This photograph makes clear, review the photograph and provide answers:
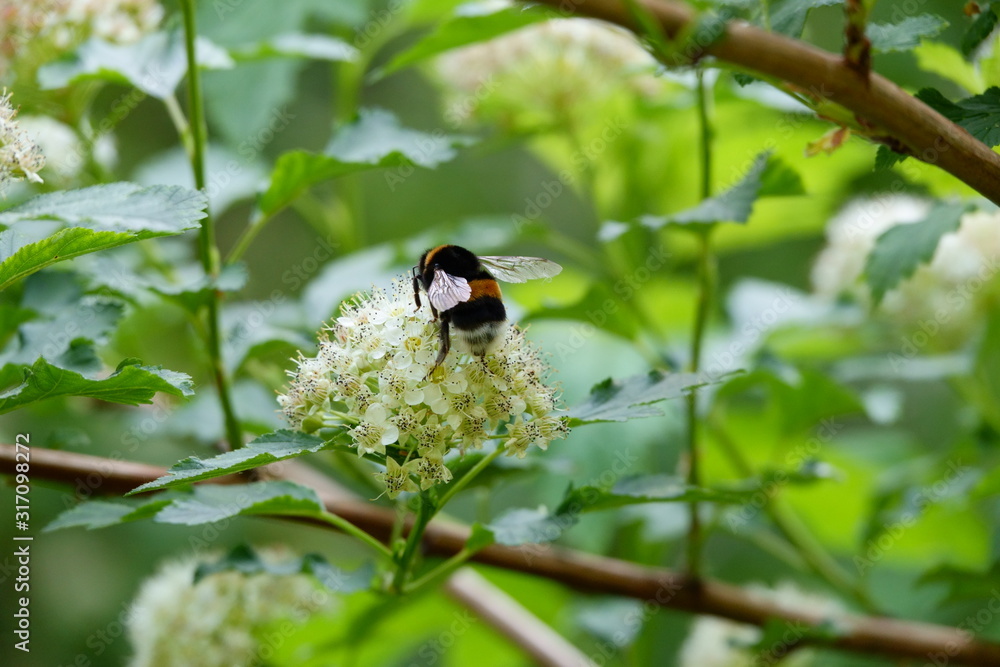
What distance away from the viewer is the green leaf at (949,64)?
1294 mm

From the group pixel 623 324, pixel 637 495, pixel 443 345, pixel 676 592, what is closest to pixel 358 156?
pixel 443 345

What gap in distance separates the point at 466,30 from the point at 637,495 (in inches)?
28.3

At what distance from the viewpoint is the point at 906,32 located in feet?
3.39

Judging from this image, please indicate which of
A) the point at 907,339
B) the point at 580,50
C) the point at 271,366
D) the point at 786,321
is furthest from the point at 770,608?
the point at 580,50

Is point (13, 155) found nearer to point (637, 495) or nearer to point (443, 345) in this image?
point (443, 345)

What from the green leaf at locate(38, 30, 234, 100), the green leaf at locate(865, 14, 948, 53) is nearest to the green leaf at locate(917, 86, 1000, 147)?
the green leaf at locate(865, 14, 948, 53)

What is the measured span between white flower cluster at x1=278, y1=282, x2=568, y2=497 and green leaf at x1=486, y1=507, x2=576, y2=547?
11cm

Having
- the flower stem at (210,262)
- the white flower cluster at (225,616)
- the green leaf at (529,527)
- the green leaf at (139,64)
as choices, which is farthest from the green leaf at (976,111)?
the white flower cluster at (225,616)

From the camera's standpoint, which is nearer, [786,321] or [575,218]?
[786,321]

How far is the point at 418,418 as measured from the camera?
3.32ft

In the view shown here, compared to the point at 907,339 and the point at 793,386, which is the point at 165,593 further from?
the point at 907,339

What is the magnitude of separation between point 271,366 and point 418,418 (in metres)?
0.96

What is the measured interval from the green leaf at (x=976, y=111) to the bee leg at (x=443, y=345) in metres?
0.60

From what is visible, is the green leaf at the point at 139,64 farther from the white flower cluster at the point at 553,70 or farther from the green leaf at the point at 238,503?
the green leaf at the point at 238,503
